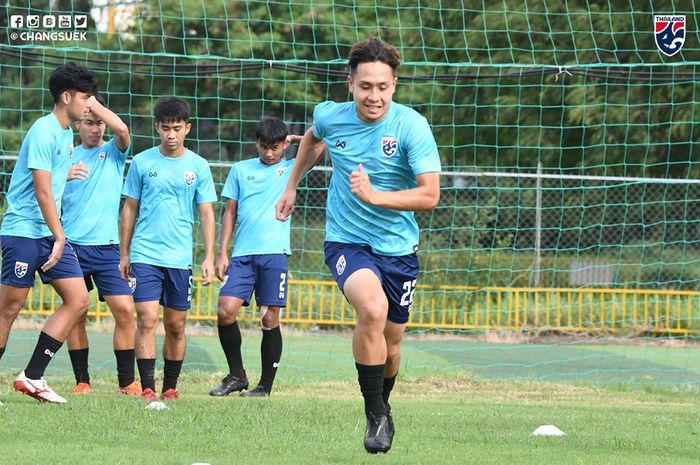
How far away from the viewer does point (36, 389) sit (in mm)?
8359

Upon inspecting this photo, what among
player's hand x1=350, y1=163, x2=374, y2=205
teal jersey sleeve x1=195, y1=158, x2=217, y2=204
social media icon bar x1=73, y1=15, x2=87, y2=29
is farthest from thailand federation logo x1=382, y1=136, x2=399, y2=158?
social media icon bar x1=73, y1=15, x2=87, y2=29

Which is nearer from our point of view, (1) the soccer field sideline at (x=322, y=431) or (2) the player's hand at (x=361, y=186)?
(2) the player's hand at (x=361, y=186)

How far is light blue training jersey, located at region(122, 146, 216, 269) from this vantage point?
9.25m

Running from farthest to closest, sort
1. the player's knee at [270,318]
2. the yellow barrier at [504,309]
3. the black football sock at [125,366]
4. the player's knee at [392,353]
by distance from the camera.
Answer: the yellow barrier at [504,309] < the player's knee at [270,318] < the black football sock at [125,366] < the player's knee at [392,353]

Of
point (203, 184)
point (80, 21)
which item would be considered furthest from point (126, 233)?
point (80, 21)

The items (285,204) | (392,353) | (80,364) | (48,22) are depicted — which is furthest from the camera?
(48,22)

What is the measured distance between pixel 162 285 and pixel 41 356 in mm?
1186

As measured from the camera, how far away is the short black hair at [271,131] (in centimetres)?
984

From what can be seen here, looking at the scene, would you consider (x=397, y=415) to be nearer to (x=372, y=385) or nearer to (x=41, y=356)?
(x=372, y=385)

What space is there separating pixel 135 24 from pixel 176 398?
24051 mm

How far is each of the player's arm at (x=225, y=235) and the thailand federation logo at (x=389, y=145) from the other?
3.40 metres

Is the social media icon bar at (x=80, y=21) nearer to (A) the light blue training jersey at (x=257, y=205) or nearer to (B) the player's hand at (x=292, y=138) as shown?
(A) the light blue training jersey at (x=257, y=205)

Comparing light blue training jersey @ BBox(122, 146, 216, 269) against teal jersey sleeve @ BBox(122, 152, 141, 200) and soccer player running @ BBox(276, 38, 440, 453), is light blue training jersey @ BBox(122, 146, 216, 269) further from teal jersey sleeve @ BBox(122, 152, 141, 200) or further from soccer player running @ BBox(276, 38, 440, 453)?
soccer player running @ BBox(276, 38, 440, 453)

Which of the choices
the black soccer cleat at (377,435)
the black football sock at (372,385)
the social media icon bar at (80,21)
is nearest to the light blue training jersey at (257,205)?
the black football sock at (372,385)
